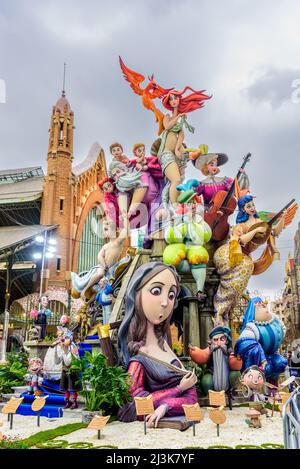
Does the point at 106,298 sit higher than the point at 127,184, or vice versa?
the point at 127,184

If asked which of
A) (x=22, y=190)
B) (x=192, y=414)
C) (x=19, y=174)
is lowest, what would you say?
(x=192, y=414)

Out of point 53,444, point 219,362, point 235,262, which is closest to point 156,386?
point 219,362

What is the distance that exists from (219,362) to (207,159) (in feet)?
17.7

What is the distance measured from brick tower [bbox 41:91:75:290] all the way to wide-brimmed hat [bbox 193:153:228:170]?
20.1m

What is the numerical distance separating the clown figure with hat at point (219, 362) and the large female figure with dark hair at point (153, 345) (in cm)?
89

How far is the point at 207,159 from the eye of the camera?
34.5ft

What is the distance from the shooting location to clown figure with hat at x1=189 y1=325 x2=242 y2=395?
7.16 metres

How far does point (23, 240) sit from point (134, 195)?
43.4 ft

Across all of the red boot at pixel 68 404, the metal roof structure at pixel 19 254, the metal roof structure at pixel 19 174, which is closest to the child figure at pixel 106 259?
the red boot at pixel 68 404

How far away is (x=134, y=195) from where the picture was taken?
11.2 meters

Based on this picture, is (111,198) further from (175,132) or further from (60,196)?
(60,196)


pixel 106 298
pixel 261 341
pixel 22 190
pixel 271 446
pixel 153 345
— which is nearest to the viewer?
pixel 271 446

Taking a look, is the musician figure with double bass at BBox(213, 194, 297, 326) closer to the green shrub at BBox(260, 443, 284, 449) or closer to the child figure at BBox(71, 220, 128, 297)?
the child figure at BBox(71, 220, 128, 297)
